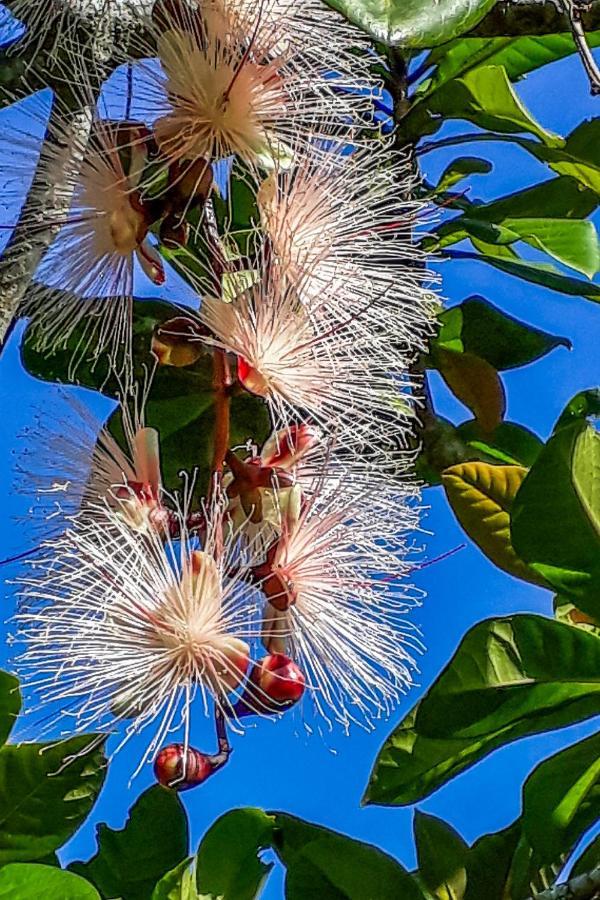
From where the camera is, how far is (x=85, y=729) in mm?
896

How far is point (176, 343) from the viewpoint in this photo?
0.89 m

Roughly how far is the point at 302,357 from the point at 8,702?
338 millimetres

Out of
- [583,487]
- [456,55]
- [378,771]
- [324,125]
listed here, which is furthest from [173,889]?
[456,55]

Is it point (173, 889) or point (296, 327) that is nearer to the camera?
point (296, 327)

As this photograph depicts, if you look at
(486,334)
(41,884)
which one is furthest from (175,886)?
(486,334)

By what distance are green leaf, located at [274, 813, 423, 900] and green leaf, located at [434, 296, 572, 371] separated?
0.67 meters

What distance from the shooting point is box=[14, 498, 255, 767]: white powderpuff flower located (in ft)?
2.82

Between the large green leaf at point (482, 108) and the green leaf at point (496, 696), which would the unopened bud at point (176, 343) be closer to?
the green leaf at point (496, 696)

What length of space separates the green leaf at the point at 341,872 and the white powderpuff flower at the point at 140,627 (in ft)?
0.89

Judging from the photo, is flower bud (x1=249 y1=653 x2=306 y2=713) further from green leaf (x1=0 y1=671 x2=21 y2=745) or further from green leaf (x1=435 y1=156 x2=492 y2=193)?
green leaf (x1=435 y1=156 x2=492 y2=193)

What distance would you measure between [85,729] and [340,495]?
0.84 feet

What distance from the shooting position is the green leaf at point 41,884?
0.87 m

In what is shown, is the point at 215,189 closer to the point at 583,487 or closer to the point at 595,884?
the point at 583,487

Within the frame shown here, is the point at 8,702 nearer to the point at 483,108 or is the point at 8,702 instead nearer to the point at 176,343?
the point at 176,343
